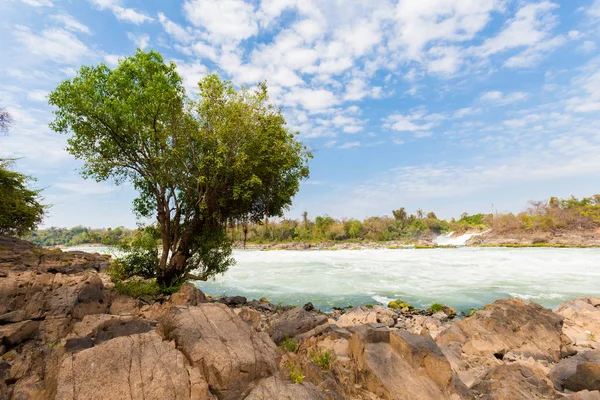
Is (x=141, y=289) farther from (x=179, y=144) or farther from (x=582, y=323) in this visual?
(x=582, y=323)

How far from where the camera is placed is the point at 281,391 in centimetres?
412

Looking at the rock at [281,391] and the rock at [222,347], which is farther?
the rock at [222,347]

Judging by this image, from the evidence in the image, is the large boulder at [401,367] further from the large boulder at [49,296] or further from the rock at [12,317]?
the rock at [12,317]

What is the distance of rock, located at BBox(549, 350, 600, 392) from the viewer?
6.87m

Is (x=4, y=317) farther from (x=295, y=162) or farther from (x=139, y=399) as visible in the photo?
(x=295, y=162)

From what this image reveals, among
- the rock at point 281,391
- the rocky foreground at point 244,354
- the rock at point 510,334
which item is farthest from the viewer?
the rock at point 510,334

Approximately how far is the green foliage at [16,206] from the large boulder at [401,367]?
30.2 m

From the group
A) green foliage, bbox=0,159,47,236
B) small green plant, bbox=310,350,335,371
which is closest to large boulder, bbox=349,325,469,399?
small green plant, bbox=310,350,335,371

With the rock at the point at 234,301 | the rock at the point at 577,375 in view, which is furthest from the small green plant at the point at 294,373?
the rock at the point at 234,301

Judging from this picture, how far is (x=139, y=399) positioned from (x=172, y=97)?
1233 cm

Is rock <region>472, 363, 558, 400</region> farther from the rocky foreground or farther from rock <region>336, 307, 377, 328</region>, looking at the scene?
rock <region>336, 307, 377, 328</region>

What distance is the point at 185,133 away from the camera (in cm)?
1345

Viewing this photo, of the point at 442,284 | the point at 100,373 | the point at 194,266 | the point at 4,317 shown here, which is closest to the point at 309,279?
the point at 442,284

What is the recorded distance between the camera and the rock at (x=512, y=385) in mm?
5852
